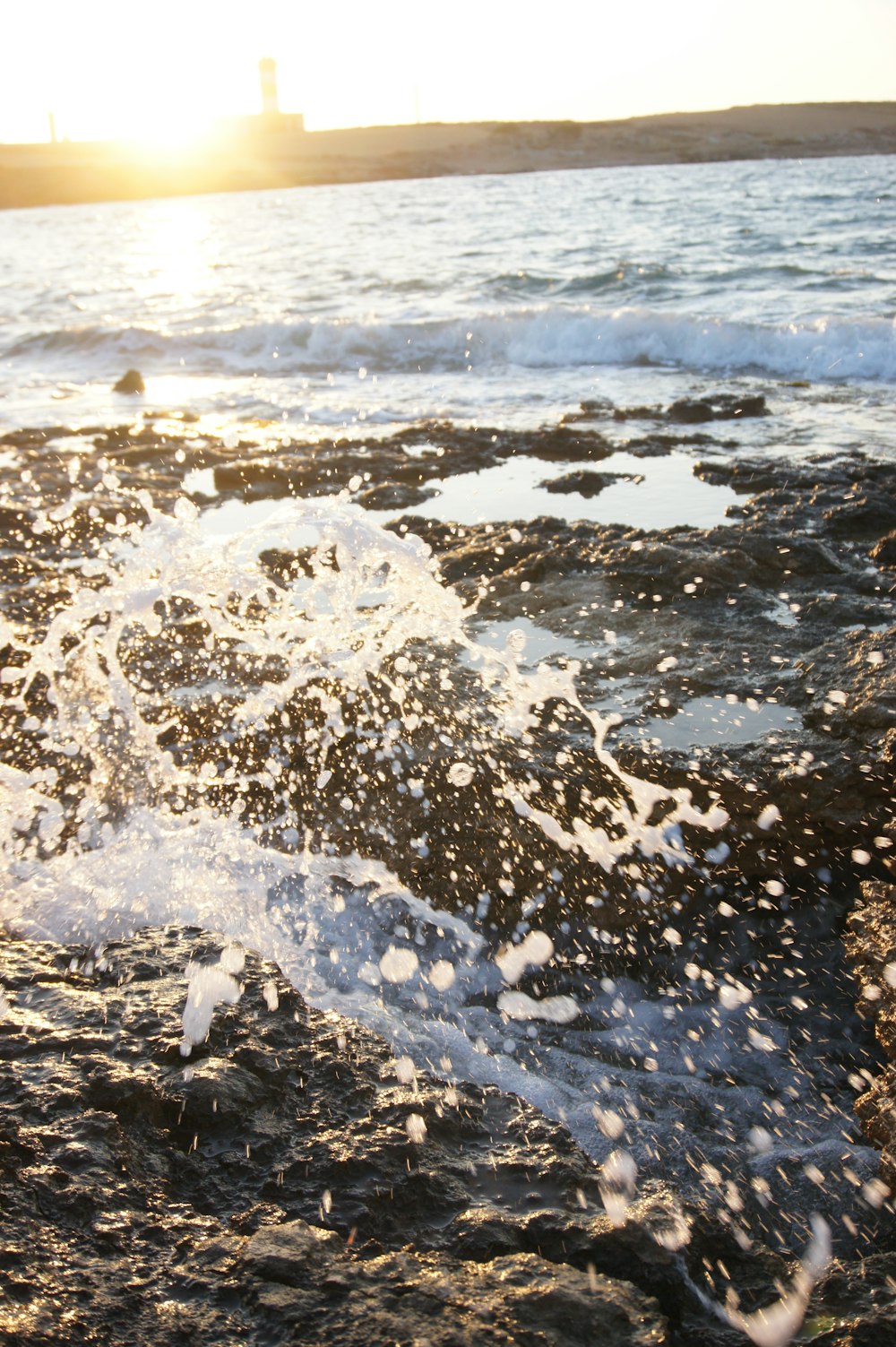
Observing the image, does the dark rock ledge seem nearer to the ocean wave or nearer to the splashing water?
the splashing water

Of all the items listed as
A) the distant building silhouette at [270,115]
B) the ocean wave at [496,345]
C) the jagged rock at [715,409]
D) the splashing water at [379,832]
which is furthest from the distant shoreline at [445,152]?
the splashing water at [379,832]

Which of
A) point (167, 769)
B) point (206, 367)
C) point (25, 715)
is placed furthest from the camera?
point (206, 367)

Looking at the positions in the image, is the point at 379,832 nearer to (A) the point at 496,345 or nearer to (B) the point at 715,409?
(B) the point at 715,409

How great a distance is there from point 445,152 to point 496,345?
202 feet

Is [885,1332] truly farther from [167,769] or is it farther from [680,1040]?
[167,769]

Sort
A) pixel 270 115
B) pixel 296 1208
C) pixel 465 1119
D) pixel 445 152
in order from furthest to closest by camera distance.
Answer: pixel 270 115 < pixel 445 152 < pixel 465 1119 < pixel 296 1208

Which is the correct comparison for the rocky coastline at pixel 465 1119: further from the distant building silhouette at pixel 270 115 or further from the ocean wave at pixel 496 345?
the distant building silhouette at pixel 270 115

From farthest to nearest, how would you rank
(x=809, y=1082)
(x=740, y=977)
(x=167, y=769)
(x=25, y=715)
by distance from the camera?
(x=25, y=715), (x=167, y=769), (x=740, y=977), (x=809, y=1082)

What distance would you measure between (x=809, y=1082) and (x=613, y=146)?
70865 millimetres

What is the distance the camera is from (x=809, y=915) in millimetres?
2812

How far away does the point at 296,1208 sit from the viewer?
169 centimetres

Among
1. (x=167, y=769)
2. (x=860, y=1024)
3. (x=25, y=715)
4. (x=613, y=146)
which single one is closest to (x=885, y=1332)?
(x=860, y=1024)

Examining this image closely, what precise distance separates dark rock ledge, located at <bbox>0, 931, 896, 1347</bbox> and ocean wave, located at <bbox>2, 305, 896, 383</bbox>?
377 inches

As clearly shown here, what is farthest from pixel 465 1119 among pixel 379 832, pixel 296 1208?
pixel 379 832
